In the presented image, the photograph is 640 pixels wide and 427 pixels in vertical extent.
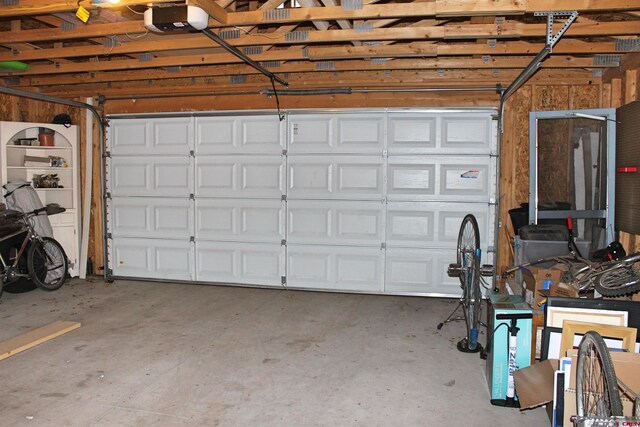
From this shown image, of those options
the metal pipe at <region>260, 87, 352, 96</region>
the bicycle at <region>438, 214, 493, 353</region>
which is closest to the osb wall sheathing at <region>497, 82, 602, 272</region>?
the bicycle at <region>438, 214, 493, 353</region>

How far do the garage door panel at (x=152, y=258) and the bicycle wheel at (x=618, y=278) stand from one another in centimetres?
490

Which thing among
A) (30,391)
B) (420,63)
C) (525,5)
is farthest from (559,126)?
(30,391)

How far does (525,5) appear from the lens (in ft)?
10.5

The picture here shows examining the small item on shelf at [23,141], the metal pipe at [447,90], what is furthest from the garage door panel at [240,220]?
the small item on shelf at [23,141]

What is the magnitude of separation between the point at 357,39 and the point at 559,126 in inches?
108

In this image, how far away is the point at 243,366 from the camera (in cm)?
377

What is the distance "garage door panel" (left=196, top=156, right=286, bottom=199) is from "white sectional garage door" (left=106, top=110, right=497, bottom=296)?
0.5 inches

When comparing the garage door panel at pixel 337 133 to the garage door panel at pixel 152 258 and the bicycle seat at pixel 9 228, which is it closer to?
the garage door panel at pixel 152 258

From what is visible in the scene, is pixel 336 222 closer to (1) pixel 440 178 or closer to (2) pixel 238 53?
(1) pixel 440 178

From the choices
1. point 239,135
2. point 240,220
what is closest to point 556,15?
point 239,135

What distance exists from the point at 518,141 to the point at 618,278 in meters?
2.85

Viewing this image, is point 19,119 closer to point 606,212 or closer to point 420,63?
point 420,63

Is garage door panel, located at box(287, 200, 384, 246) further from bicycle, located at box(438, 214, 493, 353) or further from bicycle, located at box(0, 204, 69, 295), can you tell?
bicycle, located at box(0, 204, 69, 295)

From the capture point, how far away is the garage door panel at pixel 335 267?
598cm
